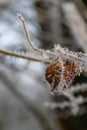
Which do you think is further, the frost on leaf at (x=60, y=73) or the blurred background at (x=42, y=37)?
the blurred background at (x=42, y=37)

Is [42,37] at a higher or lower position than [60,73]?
higher

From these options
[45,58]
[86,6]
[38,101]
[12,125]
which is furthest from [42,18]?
[12,125]

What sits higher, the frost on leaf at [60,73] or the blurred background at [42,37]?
the blurred background at [42,37]

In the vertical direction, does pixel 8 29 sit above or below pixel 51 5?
below

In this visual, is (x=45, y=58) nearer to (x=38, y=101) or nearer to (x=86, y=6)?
(x=86, y=6)

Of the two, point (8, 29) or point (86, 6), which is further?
point (86, 6)

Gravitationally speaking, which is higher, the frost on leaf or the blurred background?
the blurred background

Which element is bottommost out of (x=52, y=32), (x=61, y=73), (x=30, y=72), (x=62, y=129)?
(x=61, y=73)

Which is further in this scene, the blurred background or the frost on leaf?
the blurred background

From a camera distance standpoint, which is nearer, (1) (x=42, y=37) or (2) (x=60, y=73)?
(2) (x=60, y=73)

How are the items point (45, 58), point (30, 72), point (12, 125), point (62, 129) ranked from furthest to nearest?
point (12, 125), point (62, 129), point (30, 72), point (45, 58)

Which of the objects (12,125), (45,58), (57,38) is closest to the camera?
(45,58)
